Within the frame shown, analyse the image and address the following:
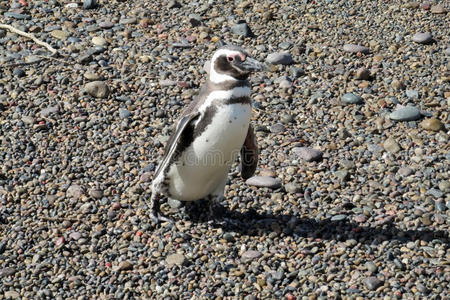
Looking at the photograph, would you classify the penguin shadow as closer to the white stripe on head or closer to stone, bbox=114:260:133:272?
stone, bbox=114:260:133:272

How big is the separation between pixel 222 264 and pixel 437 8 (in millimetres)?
4975

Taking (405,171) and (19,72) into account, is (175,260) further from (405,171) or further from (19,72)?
(19,72)

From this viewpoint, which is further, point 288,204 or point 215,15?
point 215,15

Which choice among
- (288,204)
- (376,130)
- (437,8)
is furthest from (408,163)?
(437,8)

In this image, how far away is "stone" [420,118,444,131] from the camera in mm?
7371

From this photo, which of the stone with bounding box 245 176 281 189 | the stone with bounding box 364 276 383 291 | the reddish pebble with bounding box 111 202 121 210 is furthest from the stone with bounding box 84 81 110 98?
the stone with bounding box 364 276 383 291

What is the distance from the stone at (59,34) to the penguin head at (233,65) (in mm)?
3736

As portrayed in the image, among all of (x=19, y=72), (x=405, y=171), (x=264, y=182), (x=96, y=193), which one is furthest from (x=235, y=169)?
(x=19, y=72)

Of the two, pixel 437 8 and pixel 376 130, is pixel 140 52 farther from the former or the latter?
pixel 437 8

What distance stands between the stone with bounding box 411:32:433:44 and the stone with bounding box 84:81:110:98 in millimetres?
3384

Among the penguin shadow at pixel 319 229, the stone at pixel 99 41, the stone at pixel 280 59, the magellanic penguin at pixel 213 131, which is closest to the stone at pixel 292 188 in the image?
the penguin shadow at pixel 319 229

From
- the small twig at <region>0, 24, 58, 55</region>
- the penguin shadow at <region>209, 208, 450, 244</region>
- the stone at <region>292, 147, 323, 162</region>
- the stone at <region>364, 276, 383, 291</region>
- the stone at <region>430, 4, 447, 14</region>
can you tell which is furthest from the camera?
the stone at <region>430, 4, 447, 14</region>

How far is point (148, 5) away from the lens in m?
9.65

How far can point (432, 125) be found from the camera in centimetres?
739
